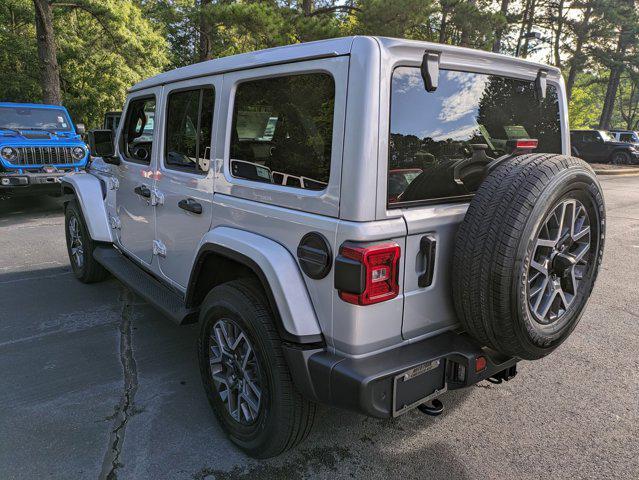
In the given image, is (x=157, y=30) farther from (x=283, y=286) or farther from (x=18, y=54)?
(x=283, y=286)

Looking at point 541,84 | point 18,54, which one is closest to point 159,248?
point 541,84

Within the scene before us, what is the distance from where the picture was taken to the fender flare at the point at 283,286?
83.5 inches

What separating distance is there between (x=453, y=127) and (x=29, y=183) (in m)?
8.88

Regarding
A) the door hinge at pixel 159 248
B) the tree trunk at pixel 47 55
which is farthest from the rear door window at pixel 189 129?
the tree trunk at pixel 47 55

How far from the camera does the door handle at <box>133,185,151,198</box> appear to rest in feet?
11.5

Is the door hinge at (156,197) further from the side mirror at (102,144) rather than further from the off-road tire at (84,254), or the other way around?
the off-road tire at (84,254)

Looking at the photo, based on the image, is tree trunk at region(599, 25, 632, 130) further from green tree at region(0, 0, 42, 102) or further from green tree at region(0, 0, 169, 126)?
green tree at region(0, 0, 42, 102)

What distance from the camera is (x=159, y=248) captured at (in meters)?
3.47

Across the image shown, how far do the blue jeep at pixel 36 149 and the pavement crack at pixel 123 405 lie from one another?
6009 mm

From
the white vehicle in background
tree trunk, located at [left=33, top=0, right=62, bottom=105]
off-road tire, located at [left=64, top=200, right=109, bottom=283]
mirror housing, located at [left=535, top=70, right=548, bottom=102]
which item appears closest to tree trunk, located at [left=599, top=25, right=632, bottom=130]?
the white vehicle in background

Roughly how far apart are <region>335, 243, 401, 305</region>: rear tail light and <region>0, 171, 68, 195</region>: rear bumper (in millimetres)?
8866

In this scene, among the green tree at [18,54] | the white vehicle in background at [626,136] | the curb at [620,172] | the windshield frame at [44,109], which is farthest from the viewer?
the white vehicle in background at [626,136]

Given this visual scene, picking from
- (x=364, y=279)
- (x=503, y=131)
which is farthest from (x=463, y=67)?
(x=364, y=279)

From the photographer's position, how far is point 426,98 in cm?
220
